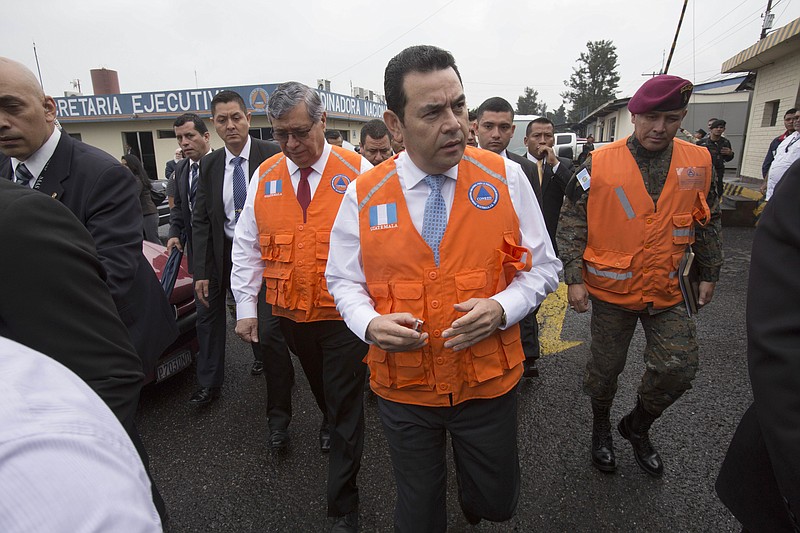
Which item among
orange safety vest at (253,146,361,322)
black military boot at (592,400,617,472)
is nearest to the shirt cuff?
orange safety vest at (253,146,361,322)

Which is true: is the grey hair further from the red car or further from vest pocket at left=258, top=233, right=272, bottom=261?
the red car

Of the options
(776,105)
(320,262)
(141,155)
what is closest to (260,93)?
(141,155)

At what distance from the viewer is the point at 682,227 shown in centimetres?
261

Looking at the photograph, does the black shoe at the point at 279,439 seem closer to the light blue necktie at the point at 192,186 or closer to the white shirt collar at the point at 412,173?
the white shirt collar at the point at 412,173

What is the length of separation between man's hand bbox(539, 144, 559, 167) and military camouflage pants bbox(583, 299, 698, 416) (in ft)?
5.84

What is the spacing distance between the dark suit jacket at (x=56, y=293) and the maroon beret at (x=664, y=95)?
2710mm

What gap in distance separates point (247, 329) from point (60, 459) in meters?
2.16

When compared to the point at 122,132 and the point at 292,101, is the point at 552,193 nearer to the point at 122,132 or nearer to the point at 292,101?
the point at 292,101

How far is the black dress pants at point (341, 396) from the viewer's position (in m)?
2.46

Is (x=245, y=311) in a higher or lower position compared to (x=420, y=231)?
lower

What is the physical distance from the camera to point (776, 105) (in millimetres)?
13164

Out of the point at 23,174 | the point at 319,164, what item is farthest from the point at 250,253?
the point at 23,174

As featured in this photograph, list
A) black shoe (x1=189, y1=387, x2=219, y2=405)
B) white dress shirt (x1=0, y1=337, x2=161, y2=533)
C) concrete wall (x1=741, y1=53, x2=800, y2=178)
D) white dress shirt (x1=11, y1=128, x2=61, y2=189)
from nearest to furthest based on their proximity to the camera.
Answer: white dress shirt (x1=0, y1=337, x2=161, y2=533) → white dress shirt (x1=11, y1=128, x2=61, y2=189) → black shoe (x1=189, y1=387, x2=219, y2=405) → concrete wall (x1=741, y1=53, x2=800, y2=178)

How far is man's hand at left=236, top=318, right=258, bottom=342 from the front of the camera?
2615mm
